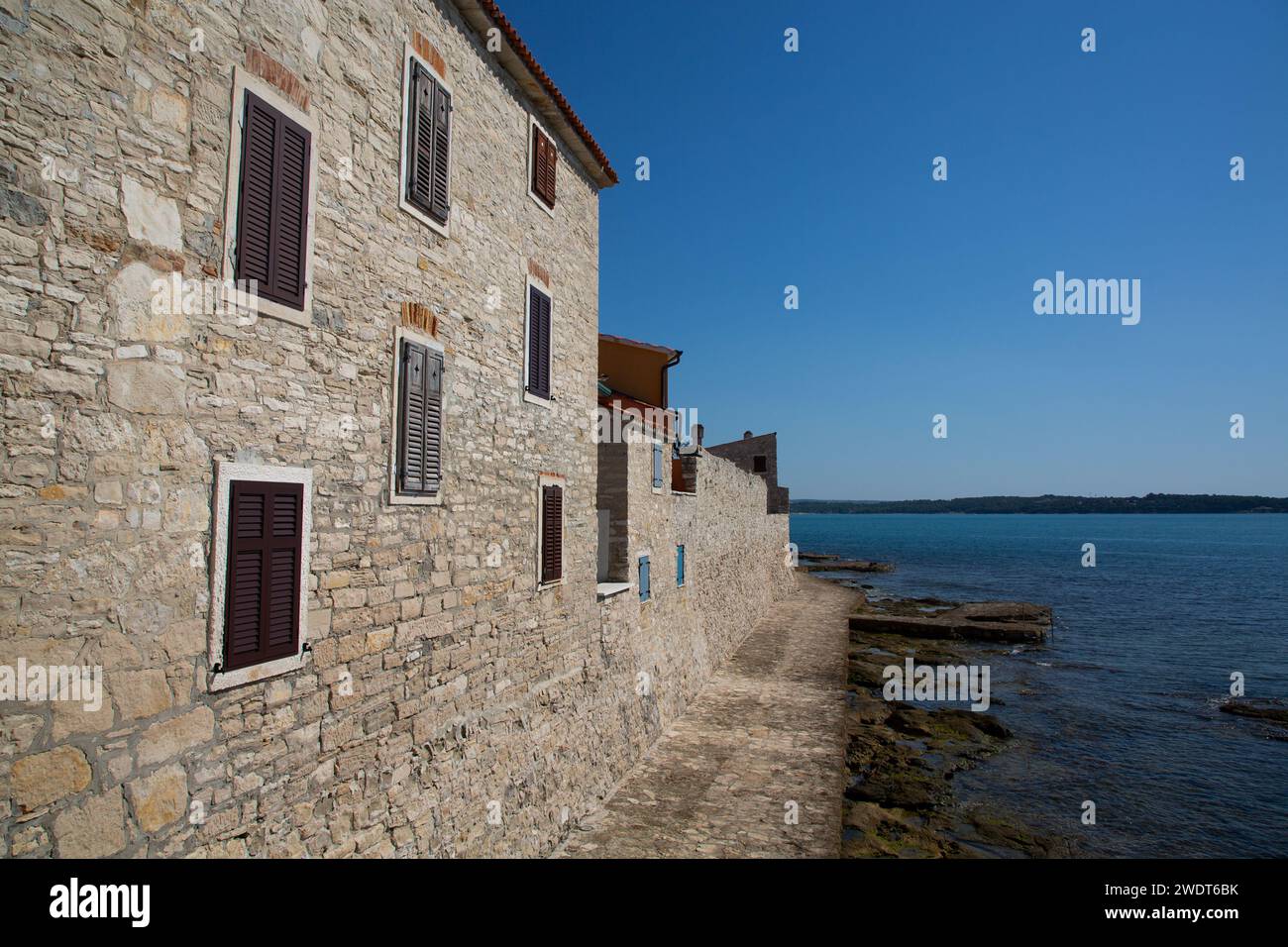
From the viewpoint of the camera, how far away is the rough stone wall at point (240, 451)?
4.30 m

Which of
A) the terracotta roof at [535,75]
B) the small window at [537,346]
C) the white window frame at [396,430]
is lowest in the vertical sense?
the white window frame at [396,430]

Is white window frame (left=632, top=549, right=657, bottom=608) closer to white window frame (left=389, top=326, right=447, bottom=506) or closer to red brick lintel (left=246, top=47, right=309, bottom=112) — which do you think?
white window frame (left=389, top=326, right=447, bottom=506)

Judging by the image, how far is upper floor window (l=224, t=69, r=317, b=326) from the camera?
18.2 feet

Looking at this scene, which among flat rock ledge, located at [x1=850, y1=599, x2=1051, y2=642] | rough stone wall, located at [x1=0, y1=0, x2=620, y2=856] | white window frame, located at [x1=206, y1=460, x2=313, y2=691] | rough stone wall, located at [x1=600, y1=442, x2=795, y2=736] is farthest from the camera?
flat rock ledge, located at [x1=850, y1=599, x2=1051, y2=642]

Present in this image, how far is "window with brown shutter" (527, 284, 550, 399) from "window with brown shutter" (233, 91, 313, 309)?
14.2 ft

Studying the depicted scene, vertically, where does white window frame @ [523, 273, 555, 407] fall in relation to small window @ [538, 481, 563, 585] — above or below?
above

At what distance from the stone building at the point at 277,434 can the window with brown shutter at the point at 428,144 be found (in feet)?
0.12

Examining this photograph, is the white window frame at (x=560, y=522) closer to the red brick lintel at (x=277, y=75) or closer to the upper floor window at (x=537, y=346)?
the upper floor window at (x=537, y=346)

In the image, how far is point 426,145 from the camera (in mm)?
7859

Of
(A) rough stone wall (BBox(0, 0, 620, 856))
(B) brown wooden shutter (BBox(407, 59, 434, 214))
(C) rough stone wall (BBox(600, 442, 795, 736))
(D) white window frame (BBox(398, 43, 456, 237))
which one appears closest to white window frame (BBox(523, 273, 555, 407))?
(A) rough stone wall (BBox(0, 0, 620, 856))

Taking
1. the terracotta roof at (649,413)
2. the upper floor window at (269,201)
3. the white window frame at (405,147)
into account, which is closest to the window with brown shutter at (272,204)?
the upper floor window at (269,201)

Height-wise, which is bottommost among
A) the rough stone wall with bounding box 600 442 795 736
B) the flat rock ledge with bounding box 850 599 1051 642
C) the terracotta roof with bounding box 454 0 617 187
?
the flat rock ledge with bounding box 850 599 1051 642

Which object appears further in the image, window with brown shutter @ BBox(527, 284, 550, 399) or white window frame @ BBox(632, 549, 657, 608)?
white window frame @ BBox(632, 549, 657, 608)
